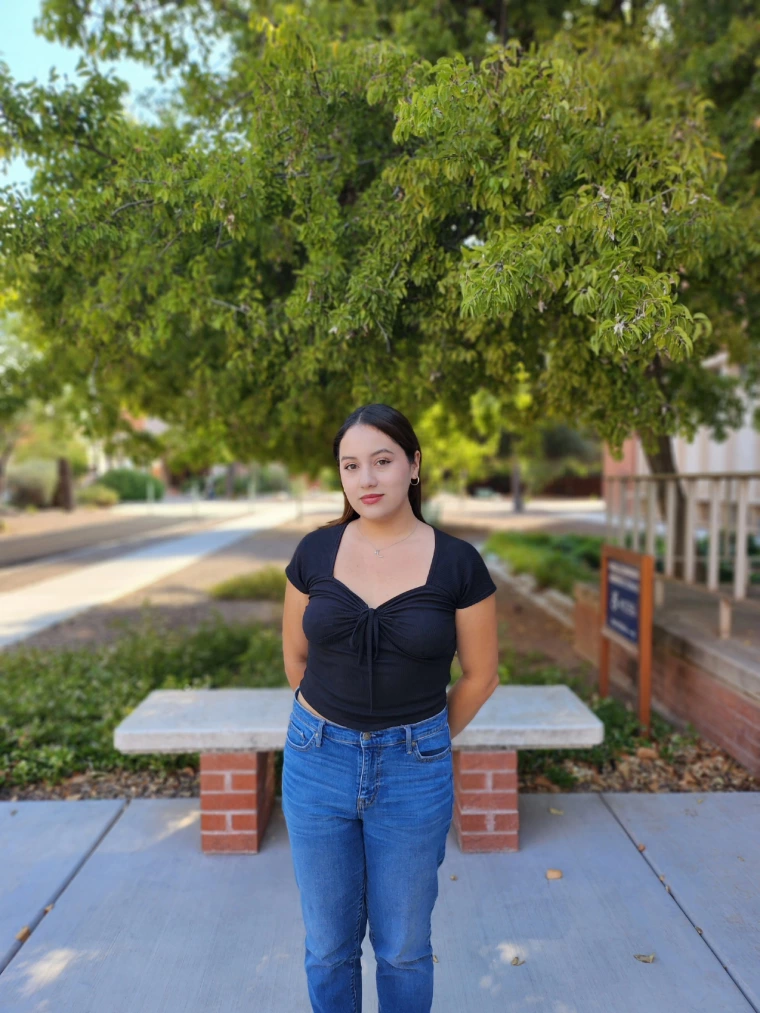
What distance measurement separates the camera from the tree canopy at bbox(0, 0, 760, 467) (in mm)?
2809

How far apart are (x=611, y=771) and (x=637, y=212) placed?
2926 mm

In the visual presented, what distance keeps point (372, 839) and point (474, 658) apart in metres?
0.53

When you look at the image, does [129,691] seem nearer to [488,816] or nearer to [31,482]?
[488,816]

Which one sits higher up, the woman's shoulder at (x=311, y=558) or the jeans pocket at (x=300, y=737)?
the woman's shoulder at (x=311, y=558)

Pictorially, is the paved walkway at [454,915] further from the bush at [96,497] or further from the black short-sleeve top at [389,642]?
the bush at [96,497]

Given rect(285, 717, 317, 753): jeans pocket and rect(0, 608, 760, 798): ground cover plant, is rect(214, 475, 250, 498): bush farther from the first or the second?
rect(285, 717, 317, 753): jeans pocket

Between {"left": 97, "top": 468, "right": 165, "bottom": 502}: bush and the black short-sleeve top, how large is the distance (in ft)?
137

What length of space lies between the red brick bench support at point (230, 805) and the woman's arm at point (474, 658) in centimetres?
144

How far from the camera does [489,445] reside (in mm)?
14531

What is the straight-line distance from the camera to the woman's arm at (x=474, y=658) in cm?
204

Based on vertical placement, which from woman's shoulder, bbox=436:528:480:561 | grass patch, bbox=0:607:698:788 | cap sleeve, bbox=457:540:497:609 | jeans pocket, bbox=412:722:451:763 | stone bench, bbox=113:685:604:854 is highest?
woman's shoulder, bbox=436:528:480:561

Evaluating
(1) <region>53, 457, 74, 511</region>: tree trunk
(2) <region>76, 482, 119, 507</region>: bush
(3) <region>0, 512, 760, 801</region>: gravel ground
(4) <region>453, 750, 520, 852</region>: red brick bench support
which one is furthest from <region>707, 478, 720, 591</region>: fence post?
(2) <region>76, 482, 119, 507</region>: bush

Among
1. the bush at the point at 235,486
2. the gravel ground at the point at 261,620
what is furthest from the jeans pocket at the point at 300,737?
the bush at the point at 235,486

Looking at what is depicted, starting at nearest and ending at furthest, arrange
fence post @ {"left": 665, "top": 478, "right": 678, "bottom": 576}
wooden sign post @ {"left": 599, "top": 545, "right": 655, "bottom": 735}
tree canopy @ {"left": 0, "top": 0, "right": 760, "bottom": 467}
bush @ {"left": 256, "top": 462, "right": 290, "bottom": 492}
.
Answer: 1. tree canopy @ {"left": 0, "top": 0, "right": 760, "bottom": 467}
2. wooden sign post @ {"left": 599, "top": 545, "right": 655, "bottom": 735}
3. fence post @ {"left": 665, "top": 478, "right": 678, "bottom": 576}
4. bush @ {"left": 256, "top": 462, "right": 290, "bottom": 492}
